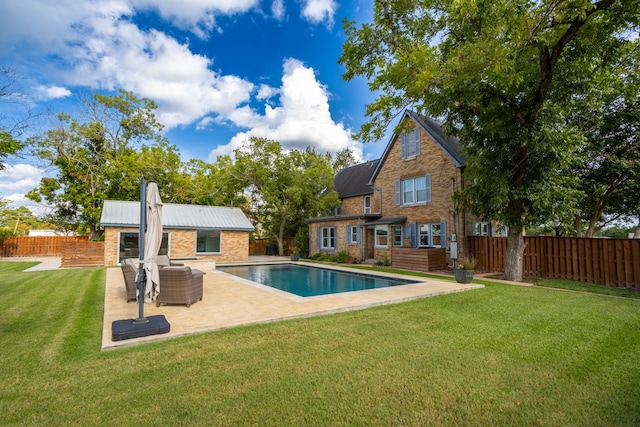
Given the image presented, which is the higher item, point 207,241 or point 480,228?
point 480,228

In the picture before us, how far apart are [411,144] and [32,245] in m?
28.8

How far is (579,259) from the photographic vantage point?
36.8 feet

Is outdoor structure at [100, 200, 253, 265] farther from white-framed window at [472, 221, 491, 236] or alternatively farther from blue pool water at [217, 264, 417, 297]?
white-framed window at [472, 221, 491, 236]

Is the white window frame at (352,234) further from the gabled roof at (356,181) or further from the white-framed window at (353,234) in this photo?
the gabled roof at (356,181)

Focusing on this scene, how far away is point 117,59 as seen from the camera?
14773 millimetres

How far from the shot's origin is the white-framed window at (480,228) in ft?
52.1

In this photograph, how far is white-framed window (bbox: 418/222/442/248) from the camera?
16.4 meters

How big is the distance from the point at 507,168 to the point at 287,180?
16.0 meters

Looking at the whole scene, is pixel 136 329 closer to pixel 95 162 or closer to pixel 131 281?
pixel 131 281

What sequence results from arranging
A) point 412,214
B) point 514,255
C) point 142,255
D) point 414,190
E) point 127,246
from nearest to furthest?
point 142,255, point 514,255, point 127,246, point 412,214, point 414,190

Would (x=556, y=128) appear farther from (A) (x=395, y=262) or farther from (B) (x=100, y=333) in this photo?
(B) (x=100, y=333)

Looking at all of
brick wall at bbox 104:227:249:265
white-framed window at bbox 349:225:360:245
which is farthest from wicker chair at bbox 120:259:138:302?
white-framed window at bbox 349:225:360:245

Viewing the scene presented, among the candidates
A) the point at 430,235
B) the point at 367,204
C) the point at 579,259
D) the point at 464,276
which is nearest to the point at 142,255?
the point at 464,276

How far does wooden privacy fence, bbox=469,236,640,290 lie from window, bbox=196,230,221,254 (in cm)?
1602
